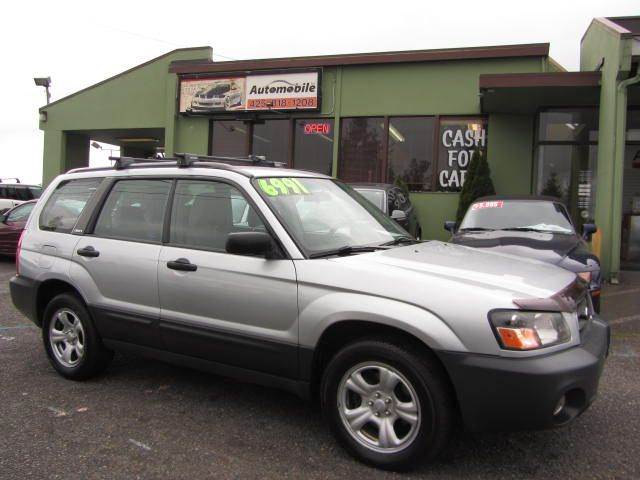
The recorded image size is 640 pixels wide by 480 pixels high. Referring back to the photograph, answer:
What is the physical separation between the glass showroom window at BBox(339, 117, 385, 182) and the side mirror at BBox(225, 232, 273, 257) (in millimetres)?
10150

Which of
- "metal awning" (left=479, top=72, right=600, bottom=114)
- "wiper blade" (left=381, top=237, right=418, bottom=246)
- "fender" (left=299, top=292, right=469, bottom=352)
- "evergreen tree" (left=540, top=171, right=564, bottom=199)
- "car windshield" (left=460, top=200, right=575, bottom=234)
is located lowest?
"fender" (left=299, top=292, right=469, bottom=352)

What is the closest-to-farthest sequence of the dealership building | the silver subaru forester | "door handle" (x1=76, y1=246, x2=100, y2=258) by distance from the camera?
the silver subaru forester < "door handle" (x1=76, y1=246, x2=100, y2=258) < the dealership building

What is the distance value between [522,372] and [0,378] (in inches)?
158

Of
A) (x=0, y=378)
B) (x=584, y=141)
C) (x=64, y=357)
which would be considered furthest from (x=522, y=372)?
(x=584, y=141)

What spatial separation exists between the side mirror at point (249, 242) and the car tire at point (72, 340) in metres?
1.73

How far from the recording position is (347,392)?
310 cm

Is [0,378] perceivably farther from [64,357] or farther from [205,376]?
[205,376]

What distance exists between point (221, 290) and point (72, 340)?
174 centimetres

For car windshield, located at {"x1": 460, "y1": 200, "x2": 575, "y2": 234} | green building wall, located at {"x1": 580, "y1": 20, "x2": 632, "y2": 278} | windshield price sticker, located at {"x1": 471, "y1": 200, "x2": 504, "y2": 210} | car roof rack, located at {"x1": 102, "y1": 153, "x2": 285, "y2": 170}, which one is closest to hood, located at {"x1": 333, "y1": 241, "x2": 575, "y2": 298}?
car roof rack, located at {"x1": 102, "y1": 153, "x2": 285, "y2": 170}

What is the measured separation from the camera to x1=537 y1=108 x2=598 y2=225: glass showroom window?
11.3 m

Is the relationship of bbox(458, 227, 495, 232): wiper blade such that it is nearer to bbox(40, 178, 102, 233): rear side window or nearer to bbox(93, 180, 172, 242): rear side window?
bbox(93, 180, 172, 242): rear side window

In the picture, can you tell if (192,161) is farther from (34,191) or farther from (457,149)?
(34,191)

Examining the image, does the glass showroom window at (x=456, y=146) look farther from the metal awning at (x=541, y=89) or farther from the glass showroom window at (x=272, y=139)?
the glass showroom window at (x=272, y=139)

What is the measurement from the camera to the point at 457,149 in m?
12.6
